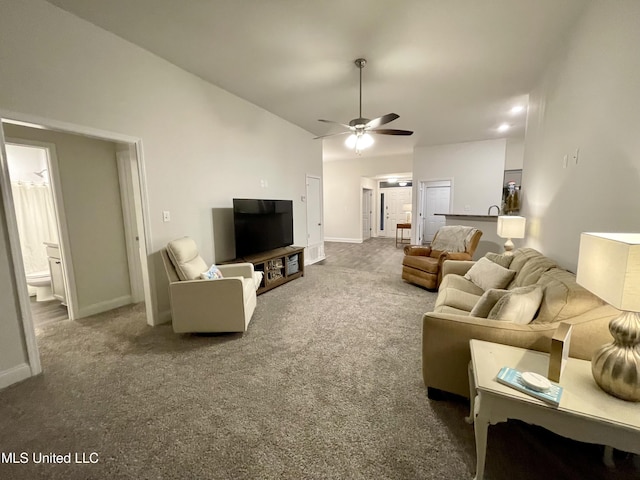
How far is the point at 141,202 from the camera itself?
9.32 feet

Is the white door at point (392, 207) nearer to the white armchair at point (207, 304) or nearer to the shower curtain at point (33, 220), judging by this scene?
the white armchair at point (207, 304)


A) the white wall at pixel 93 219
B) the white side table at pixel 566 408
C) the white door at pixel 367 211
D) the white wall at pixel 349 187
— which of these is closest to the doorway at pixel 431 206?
the white wall at pixel 349 187

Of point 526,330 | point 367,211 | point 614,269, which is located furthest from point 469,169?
point 614,269

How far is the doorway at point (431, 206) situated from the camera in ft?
23.6

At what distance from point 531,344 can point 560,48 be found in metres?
2.96

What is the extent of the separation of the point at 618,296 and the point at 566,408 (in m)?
0.48

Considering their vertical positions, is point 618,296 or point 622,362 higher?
point 618,296

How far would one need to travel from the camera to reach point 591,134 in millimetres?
1946

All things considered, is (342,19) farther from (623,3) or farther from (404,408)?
(404,408)

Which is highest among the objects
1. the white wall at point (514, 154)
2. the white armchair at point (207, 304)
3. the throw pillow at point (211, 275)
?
the white wall at point (514, 154)

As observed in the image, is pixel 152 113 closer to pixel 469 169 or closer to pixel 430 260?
pixel 430 260

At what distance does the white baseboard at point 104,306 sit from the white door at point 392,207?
8738mm

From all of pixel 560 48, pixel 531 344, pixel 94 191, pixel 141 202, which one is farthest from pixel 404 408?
pixel 94 191

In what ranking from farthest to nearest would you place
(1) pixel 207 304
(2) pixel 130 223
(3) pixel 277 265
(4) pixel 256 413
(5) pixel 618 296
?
(3) pixel 277 265, (2) pixel 130 223, (1) pixel 207 304, (4) pixel 256 413, (5) pixel 618 296
